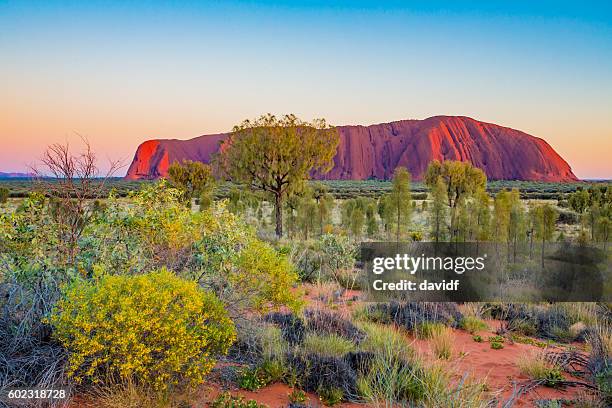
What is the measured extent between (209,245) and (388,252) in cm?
1142

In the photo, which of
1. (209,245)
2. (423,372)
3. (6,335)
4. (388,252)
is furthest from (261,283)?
(388,252)

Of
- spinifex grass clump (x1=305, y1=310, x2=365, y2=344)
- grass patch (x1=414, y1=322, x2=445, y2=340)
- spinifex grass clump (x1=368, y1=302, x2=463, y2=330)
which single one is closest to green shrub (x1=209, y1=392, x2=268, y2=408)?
spinifex grass clump (x1=305, y1=310, x2=365, y2=344)

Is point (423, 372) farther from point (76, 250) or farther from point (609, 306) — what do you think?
point (609, 306)

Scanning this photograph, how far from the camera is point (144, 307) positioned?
3959mm

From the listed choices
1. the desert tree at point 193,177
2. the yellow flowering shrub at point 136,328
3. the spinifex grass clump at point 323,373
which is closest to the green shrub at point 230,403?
the yellow flowering shrub at point 136,328

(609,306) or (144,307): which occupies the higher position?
(144,307)

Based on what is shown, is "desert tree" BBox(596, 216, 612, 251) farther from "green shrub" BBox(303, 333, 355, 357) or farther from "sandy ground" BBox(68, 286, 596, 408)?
"green shrub" BBox(303, 333, 355, 357)

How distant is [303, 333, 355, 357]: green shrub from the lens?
5598 millimetres

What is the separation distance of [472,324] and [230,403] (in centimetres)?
535

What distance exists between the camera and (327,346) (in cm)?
574

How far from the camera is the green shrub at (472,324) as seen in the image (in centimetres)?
813

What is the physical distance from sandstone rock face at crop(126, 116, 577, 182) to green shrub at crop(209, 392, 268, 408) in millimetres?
127258

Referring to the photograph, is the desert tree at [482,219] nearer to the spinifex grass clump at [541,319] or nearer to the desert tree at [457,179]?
the spinifex grass clump at [541,319]

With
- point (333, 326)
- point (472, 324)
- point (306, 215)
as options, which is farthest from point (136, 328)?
point (306, 215)
